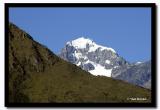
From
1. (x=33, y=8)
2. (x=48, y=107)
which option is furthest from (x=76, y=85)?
(x=33, y=8)

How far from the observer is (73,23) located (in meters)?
10.0

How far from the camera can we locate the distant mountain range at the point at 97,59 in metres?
9.91

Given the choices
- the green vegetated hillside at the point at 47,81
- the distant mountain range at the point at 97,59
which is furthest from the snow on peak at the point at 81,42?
the green vegetated hillside at the point at 47,81

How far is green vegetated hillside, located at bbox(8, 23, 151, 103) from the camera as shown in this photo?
32.6 ft

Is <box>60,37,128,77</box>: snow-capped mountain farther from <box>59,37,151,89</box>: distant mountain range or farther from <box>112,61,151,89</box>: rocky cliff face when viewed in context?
<box>112,61,151,89</box>: rocky cliff face

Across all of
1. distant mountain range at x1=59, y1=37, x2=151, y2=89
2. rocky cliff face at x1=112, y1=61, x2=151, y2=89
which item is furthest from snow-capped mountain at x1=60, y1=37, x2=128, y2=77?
rocky cliff face at x1=112, y1=61, x2=151, y2=89

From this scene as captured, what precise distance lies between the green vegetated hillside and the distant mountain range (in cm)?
7

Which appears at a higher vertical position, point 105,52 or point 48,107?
point 105,52

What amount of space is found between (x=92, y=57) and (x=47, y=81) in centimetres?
66

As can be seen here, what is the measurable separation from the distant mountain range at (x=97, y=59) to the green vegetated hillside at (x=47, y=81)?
7 centimetres
